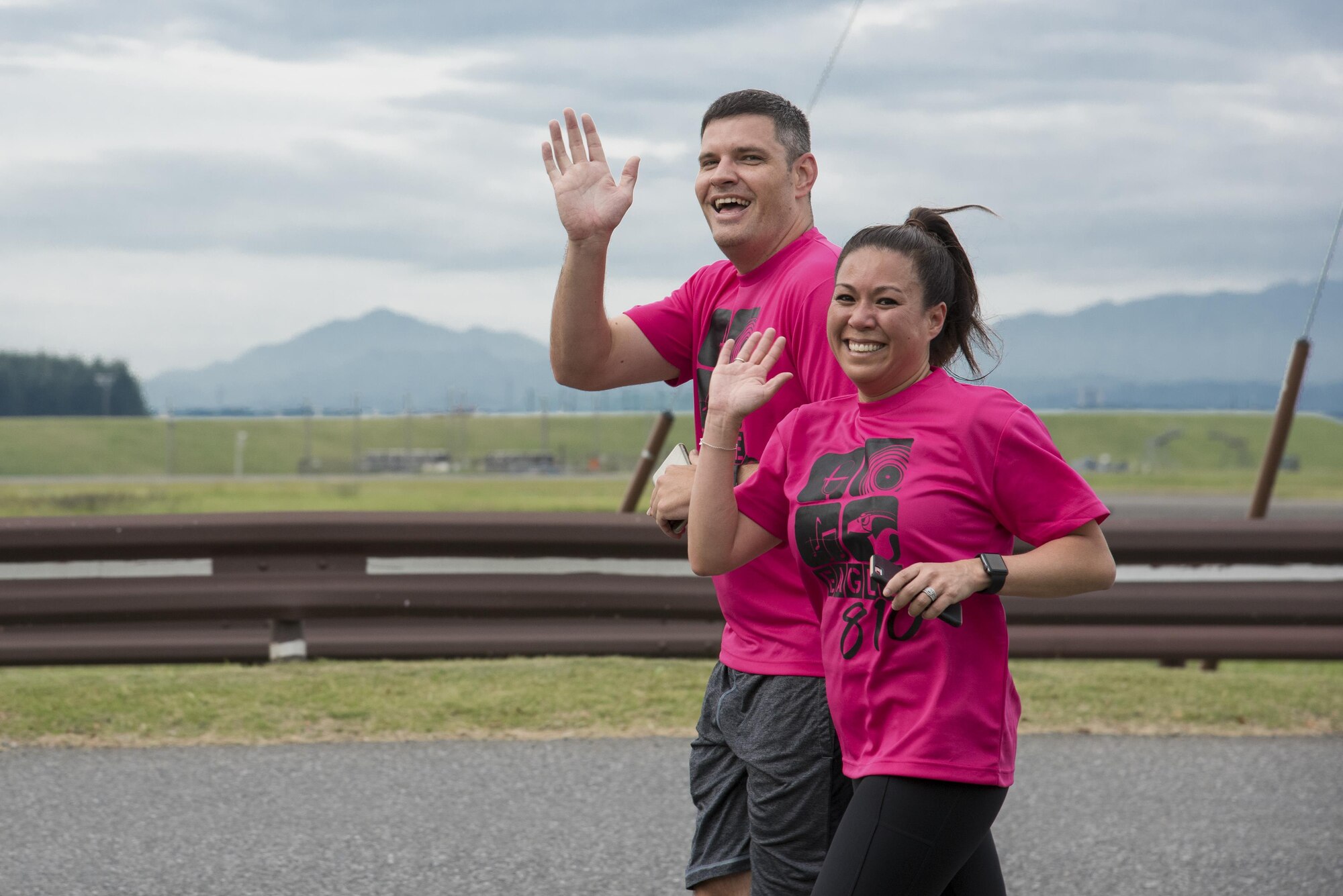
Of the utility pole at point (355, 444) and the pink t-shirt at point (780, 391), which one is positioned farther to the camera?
the utility pole at point (355, 444)

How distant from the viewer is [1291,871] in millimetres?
4551

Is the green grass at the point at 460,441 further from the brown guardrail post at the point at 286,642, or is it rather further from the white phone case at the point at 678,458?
the white phone case at the point at 678,458

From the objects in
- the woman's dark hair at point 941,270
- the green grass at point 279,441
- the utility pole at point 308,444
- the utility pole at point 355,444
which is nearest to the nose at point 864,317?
the woman's dark hair at point 941,270

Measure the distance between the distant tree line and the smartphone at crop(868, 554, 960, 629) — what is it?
14151 centimetres

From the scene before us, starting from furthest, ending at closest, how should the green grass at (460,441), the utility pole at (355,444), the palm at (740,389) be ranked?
the green grass at (460,441) → the utility pole at (355,444) → the palm at (740,389)

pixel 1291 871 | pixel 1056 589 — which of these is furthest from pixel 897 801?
pixel 1291 871

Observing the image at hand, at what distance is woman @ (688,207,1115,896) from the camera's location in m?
2.42

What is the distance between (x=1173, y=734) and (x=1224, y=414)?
432 ft

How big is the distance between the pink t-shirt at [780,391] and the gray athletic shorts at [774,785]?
6 cm

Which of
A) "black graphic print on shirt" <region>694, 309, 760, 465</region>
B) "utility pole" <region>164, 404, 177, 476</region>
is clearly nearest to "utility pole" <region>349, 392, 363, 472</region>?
"utility pole" <region>164, 404, 177, 476</region>

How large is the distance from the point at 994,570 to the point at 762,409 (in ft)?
2.21

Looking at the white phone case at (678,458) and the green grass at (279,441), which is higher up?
the white phone case at (678,458)

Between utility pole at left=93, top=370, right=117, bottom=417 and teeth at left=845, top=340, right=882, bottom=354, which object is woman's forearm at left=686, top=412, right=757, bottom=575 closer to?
teeth at left=845, top=340, right=882, bottom=354

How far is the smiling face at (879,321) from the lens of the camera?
2.56 m
